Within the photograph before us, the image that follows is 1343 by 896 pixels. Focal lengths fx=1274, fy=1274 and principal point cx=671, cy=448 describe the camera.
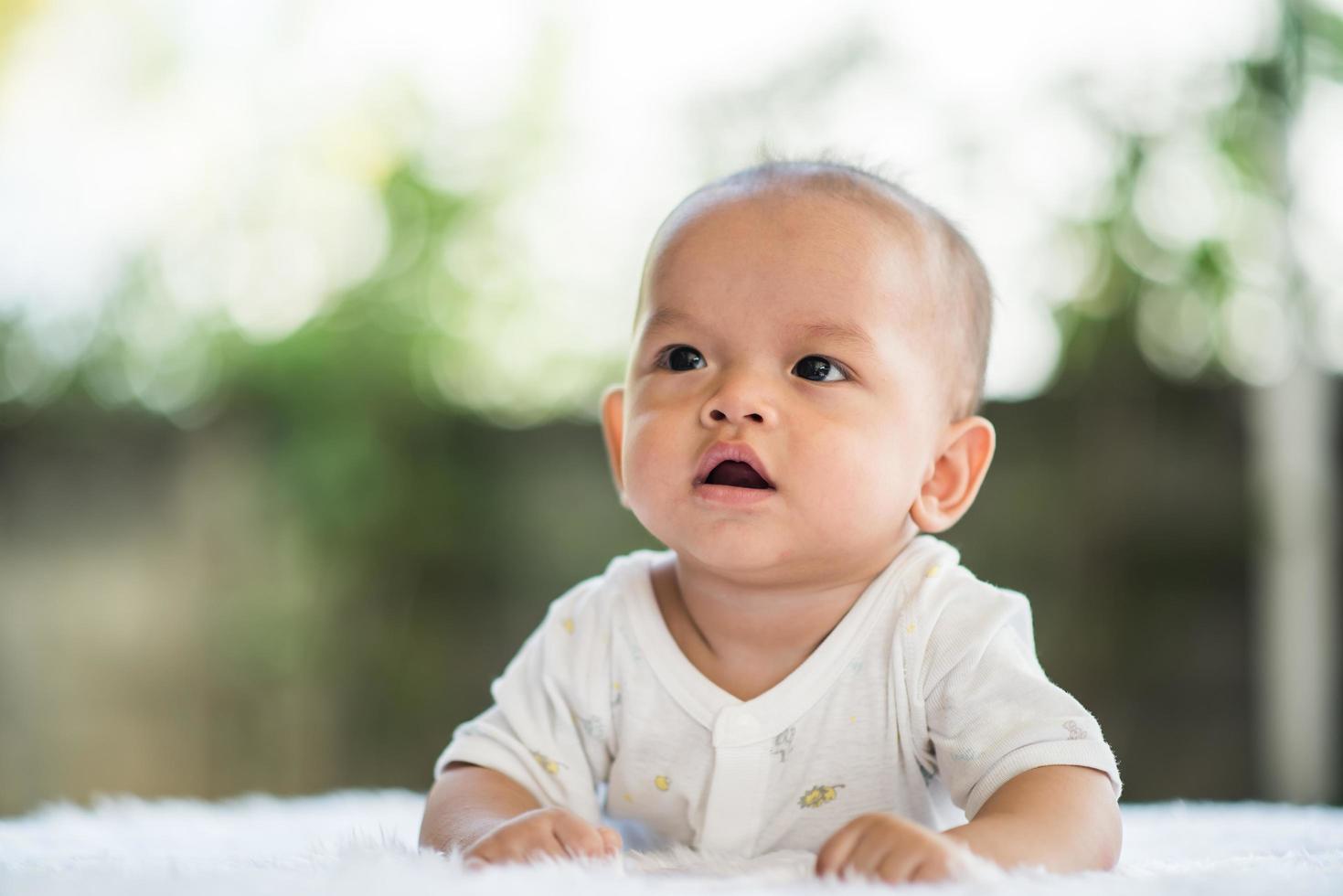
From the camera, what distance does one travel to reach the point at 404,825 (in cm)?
136

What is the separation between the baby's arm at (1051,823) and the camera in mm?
856

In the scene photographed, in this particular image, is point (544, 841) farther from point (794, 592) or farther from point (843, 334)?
point (843, 334)

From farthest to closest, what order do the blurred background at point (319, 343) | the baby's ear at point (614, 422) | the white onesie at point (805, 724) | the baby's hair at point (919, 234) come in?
the blurred background at point (319, 343), the baby's ear at point (614, 422), the baby's hair at point (919, 234), the white onesie at point (805, 724)

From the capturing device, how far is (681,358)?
3.57 ft

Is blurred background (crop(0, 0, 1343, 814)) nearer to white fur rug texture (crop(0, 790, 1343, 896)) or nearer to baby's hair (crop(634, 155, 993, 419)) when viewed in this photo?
white fur rug texture (crop(0, 790, 1343, 896))

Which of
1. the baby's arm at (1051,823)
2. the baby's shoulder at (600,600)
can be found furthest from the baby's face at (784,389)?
the baby's arm at (1051,823)

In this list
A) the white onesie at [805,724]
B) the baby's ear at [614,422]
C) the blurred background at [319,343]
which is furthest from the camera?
the blurred background at [319,343]

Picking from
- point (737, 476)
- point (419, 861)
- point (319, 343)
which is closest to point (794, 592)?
point (737, 476)

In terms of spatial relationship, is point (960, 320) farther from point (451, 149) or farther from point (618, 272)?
point (451, 149)

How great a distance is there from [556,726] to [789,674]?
222 mm

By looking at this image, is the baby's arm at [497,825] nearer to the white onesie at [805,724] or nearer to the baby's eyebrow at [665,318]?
the white onesie at [805,724]

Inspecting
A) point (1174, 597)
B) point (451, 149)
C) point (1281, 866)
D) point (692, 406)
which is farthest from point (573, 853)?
point (451, 149)

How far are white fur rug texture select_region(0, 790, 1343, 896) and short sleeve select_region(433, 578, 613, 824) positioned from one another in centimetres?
10

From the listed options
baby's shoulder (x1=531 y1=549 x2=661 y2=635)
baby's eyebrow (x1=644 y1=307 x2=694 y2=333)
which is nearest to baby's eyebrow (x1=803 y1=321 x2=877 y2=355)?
baby's eyebrow (x1=644 y1=307 x2=694 y2=333)
